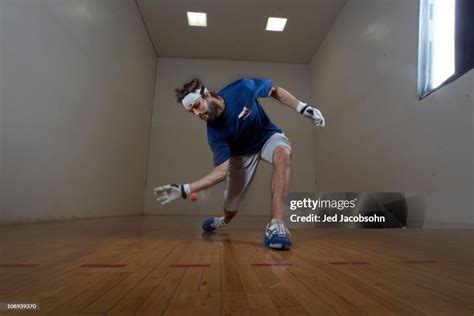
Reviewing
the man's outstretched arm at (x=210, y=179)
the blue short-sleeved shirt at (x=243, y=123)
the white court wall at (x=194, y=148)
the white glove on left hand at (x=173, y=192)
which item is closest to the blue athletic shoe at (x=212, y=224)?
the blue short-sleeved shirt at (x=243, y=123)

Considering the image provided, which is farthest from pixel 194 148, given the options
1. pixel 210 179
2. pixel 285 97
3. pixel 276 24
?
pixel 210 179

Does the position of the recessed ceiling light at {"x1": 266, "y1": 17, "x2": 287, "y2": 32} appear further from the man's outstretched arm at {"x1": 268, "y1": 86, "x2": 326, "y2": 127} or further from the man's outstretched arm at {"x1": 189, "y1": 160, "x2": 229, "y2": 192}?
the man's outstretched arm at {"x1": 189, "y1": 160, "x2": 229, "y2": 192}

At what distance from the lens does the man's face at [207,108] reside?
2.04m

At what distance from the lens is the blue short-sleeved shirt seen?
6.48 feet

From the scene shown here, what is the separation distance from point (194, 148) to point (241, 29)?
2195 mm

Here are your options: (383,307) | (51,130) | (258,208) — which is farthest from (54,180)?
(258,208)

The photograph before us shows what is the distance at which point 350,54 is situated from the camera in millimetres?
4605

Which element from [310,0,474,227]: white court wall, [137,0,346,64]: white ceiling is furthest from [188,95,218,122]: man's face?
[137,0,346,64]: white ceiling

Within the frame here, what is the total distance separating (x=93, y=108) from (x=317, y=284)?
3.21 metres

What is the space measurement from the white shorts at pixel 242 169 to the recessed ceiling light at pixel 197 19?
378 centimetres

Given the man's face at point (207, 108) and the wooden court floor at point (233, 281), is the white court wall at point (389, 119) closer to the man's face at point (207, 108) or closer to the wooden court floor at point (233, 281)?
the wooden court floor at point (233, 281)

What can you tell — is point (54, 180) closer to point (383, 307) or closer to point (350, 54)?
→ point (383, 307)

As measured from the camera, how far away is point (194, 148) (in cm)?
590

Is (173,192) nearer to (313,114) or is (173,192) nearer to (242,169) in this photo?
(242,169)
